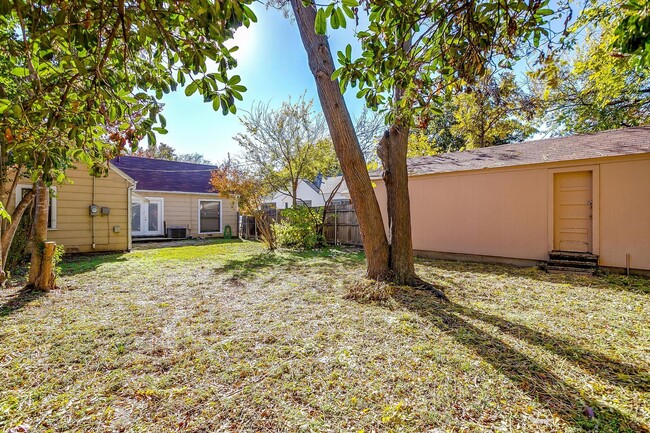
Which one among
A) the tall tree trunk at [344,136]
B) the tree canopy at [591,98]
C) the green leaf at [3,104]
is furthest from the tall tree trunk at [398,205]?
the tree canopy at [591,98]

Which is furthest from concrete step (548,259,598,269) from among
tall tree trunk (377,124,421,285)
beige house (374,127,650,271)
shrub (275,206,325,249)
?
shrub (275,206,325,249)

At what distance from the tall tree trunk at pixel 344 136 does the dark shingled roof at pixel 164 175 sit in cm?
1118

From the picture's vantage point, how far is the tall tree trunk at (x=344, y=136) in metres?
4.66

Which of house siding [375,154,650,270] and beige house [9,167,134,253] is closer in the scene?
house siding [375,154,650,270]

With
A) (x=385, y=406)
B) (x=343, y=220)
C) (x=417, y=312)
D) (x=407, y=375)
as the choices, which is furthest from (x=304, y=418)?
(x=343, y=220)

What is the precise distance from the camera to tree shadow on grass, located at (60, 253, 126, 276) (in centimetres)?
620

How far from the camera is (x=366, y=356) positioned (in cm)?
255

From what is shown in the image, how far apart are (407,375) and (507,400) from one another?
648 millimetres

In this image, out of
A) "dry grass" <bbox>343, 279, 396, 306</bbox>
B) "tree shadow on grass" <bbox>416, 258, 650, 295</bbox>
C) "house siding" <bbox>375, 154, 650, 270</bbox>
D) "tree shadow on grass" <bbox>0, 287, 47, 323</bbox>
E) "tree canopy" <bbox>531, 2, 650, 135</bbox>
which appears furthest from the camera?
"tree canopy" <bbox>531, 2, 650, 135</bbox>

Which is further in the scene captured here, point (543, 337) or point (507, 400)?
point (543, 337)

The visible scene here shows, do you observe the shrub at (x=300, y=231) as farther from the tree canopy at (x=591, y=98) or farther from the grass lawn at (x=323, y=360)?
the tree canopy at (x=591, y=98)

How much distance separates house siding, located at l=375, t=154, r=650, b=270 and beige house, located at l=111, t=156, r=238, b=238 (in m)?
8.64

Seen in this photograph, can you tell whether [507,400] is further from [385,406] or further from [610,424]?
[385,406]

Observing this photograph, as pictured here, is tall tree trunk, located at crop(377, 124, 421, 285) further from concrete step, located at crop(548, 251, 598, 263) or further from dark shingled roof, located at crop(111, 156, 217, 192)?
dark shingled roof, located at crop(111, 156, 217, 192)
